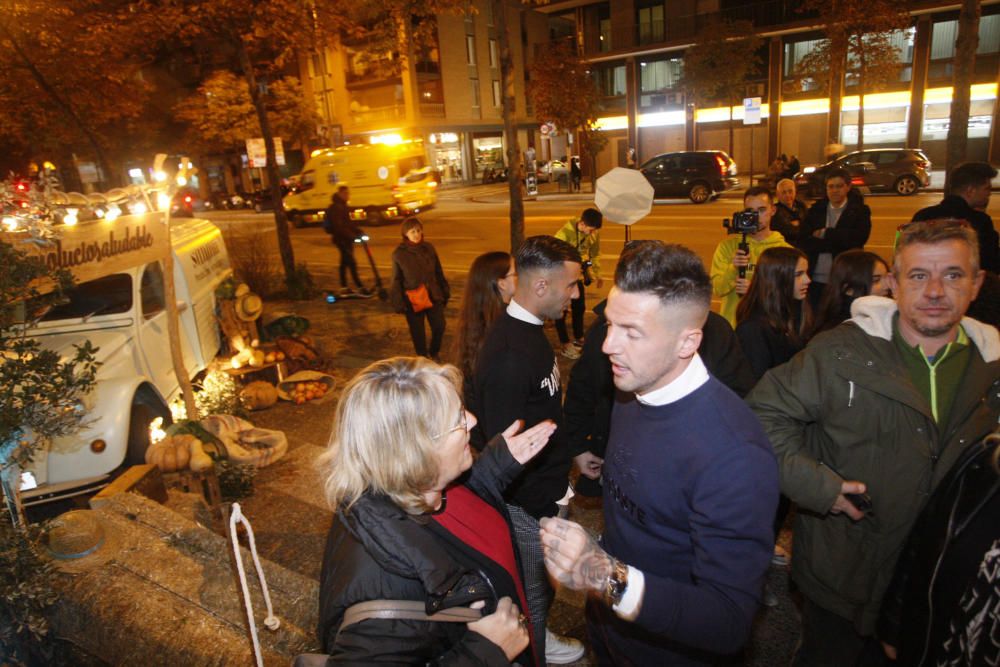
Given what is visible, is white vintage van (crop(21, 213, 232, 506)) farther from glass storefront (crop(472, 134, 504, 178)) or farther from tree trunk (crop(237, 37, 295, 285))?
glass storefront (crop(472, 134, 504, 178))

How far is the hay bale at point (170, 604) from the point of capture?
2809mm

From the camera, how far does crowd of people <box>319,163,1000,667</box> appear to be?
1574 mm

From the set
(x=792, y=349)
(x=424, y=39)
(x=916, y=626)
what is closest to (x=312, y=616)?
(x=916, y=626)

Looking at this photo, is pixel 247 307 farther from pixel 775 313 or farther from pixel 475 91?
pixel 475 91

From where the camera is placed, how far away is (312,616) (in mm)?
3141

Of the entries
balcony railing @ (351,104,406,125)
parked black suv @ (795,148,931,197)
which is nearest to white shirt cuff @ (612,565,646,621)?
parked black suv @ (795,148,931,197)

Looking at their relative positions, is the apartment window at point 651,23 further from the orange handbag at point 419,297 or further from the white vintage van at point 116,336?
the white vintage van at point 116,336

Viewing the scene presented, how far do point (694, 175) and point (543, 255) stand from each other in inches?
797

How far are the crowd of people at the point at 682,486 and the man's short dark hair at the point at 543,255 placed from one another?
12 millimetres

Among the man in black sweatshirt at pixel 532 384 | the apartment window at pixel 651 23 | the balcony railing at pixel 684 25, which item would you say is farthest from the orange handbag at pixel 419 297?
the apartment window at pixel 651 23

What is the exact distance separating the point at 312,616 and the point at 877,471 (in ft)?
8.81

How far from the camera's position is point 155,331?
5.79 meters

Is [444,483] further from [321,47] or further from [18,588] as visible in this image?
[321,47]

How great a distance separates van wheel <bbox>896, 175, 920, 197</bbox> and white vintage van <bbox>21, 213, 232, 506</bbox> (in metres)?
21.7
